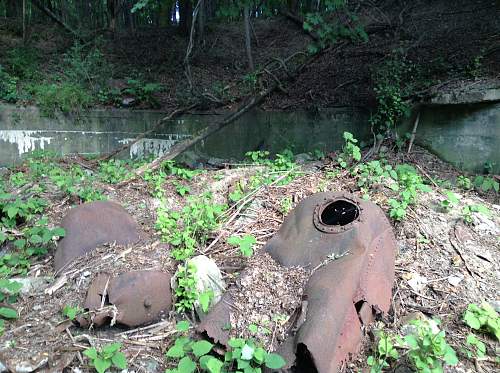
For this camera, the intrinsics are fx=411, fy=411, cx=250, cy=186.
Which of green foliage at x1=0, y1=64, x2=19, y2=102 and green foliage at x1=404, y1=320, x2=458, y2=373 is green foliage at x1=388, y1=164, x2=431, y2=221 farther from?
green foliage at x1=0, y1=64, x2=19, y2=102

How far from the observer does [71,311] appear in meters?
2.88

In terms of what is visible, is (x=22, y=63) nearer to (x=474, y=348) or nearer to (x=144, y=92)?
(x=144, y=92)

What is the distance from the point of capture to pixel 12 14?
11914 millimetres

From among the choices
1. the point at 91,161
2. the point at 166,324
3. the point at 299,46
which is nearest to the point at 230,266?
the point at 166,324

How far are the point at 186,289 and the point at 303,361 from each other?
103 cm

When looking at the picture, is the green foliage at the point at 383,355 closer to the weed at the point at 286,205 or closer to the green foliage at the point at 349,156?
the weed at the point at 286,205

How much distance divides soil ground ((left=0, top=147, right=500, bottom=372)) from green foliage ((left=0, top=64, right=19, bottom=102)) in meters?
4.07

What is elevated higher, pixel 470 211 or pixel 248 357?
pixel 470 211

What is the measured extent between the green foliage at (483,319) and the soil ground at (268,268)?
6cm

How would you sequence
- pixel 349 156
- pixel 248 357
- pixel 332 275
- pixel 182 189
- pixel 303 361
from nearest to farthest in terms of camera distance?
pixel 248 357, pixel 303 361, pixel 332 275, pixel 182 189, pixel 349 156

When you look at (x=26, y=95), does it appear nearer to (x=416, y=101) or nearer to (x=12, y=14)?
(x=12, y=14)

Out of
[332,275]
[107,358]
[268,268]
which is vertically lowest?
[107,358]

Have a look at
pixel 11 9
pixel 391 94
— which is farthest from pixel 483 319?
pixel 11 9

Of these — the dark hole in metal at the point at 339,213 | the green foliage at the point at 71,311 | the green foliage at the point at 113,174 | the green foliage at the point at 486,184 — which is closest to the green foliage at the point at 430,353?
the dark hole in metal at the point at 339,213
